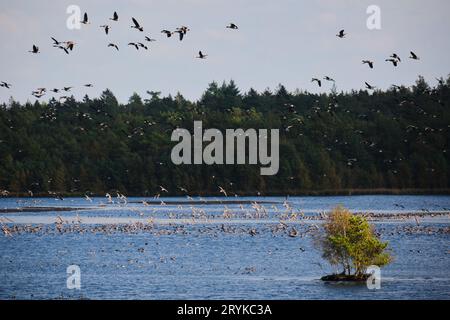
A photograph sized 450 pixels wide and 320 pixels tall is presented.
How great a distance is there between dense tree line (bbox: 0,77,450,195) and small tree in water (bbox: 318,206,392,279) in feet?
328

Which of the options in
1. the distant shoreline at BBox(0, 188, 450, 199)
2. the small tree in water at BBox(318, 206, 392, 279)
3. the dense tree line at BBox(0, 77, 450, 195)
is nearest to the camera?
the small tree in water at BBox(318, 206, 392, 279)

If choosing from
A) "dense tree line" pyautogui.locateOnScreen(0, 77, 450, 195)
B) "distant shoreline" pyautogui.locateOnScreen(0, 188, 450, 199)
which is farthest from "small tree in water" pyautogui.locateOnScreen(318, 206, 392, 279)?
"distant shoreline" pyautogui.locateOnScreen(0, 188, 450, 199)

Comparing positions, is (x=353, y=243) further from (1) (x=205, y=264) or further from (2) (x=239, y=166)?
(2) (x=239, y=166)

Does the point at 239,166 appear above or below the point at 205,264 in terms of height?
above

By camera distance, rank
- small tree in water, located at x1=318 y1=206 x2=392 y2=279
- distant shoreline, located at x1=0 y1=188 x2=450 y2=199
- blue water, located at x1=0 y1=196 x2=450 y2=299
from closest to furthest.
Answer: small tree in water, located at x1=318 y1=206 x2=392 y2=279, blue water, located at x1=0 y1=196 x2=450 y2=299, distant shoreline, located at x1=0 y1=188 x2=450 y2=199

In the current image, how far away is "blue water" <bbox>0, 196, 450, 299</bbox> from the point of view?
5200 cm

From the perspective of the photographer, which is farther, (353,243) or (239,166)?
(239,166)

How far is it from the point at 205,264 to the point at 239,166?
90.7 meters

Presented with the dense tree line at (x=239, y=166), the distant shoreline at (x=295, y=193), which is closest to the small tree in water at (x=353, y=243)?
the dense tree line at (x=239, y=166)

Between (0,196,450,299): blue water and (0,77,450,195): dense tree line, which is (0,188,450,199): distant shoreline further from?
(0,196,450,299): blue water

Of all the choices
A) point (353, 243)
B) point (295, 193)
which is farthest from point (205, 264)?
point (295, 193)

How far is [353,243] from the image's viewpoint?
161 feet
